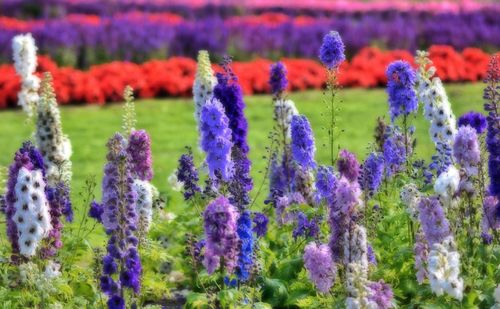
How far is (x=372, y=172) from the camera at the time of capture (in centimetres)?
621

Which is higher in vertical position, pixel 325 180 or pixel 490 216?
pixel 325 180

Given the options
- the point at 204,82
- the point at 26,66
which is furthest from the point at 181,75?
the point at 204,82

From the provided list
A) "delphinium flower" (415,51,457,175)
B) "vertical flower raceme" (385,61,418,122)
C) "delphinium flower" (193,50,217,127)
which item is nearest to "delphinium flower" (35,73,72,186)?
"delphinium flower" (193,50,217,127)

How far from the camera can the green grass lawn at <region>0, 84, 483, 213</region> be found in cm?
1098

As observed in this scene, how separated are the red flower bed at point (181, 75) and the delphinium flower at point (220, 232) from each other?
866 centimetres

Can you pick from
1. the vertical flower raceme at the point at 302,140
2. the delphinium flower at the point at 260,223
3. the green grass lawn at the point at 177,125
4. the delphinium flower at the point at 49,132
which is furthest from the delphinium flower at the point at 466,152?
the green grass lawn at the point at 177,125

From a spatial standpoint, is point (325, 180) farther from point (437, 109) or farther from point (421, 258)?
point (437, 109)

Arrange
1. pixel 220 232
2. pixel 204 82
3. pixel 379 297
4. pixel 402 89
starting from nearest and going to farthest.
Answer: pixel 220 232
pixel 379 297
pixel 402 89
pixel 204 82

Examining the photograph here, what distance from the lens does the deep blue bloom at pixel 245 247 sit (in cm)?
532

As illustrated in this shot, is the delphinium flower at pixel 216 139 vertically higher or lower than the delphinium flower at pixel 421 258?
higher

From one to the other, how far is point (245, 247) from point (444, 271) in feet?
3.36

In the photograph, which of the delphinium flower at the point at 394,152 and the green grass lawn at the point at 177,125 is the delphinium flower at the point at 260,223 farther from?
the green grass lawn at the point at 177,125

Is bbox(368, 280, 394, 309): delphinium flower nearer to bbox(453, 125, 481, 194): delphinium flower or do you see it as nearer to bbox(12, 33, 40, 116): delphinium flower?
bbox(453, 125, 481, 194): delphinium flower

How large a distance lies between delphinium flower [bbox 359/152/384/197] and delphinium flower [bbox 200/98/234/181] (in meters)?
0.71
